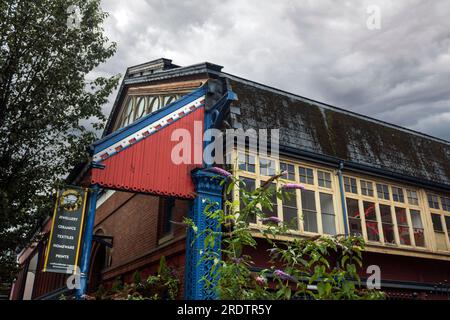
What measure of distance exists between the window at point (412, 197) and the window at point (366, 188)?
5.43ft

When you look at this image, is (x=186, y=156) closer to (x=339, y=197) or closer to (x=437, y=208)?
(x=339, y=197)

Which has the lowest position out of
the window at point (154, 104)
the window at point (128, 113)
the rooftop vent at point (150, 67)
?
the window at point (154, 104)

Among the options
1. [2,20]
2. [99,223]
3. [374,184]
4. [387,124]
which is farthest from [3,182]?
[387,124]

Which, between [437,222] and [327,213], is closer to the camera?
[327,213]

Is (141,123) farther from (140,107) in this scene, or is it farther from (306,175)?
(140,107)

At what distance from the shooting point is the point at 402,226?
1305cm

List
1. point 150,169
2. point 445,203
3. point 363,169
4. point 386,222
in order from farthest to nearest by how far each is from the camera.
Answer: point 445,203 < point 363,169 < point 386,222 < point 150,169

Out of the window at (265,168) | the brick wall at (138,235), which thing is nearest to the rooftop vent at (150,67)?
the brick wall at (138,235)

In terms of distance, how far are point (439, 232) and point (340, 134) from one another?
475cm

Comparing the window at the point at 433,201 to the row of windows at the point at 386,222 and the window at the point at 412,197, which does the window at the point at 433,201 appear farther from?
the row of windows at the point at 386,222

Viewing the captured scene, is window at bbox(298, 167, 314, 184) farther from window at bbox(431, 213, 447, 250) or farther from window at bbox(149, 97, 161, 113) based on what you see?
window at bbox(149, 97, 161, 113)

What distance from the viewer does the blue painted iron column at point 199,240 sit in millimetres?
9203

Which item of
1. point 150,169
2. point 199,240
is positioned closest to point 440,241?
point 199,240

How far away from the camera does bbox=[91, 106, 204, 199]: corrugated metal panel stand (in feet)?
31.5
